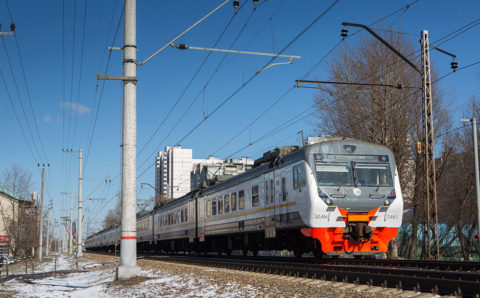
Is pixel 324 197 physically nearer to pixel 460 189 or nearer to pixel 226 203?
pixel 226 203

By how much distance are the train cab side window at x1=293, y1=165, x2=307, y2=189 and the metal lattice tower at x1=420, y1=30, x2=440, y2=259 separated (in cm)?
622

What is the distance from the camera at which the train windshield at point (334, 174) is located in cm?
1509

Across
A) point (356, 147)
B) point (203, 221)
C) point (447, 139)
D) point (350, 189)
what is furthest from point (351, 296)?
point (447, 139)

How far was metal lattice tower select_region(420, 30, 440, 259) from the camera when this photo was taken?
19530 mm

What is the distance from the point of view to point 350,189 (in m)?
15.0

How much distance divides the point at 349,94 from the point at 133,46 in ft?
53.2

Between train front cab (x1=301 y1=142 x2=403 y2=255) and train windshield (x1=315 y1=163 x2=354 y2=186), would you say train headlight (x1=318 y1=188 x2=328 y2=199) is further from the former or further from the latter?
train windshield (x1=315 y1=163 x2=354 y2=186)

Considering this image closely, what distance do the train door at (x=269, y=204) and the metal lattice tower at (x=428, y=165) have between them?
18.8 feet

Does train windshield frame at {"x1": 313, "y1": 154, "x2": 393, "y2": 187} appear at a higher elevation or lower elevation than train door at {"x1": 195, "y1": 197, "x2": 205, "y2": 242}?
higher

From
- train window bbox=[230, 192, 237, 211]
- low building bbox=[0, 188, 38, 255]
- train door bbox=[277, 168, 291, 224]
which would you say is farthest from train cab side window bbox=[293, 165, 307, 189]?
low building bbox=[0, 188, 38, 255]

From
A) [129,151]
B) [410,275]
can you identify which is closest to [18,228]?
[129,151]

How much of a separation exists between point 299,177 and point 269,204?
286 cm

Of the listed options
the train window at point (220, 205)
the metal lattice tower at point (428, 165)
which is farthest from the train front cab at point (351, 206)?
the train window at point (220, 205)

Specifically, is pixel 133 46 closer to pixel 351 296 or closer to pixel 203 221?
pixel 351 296
